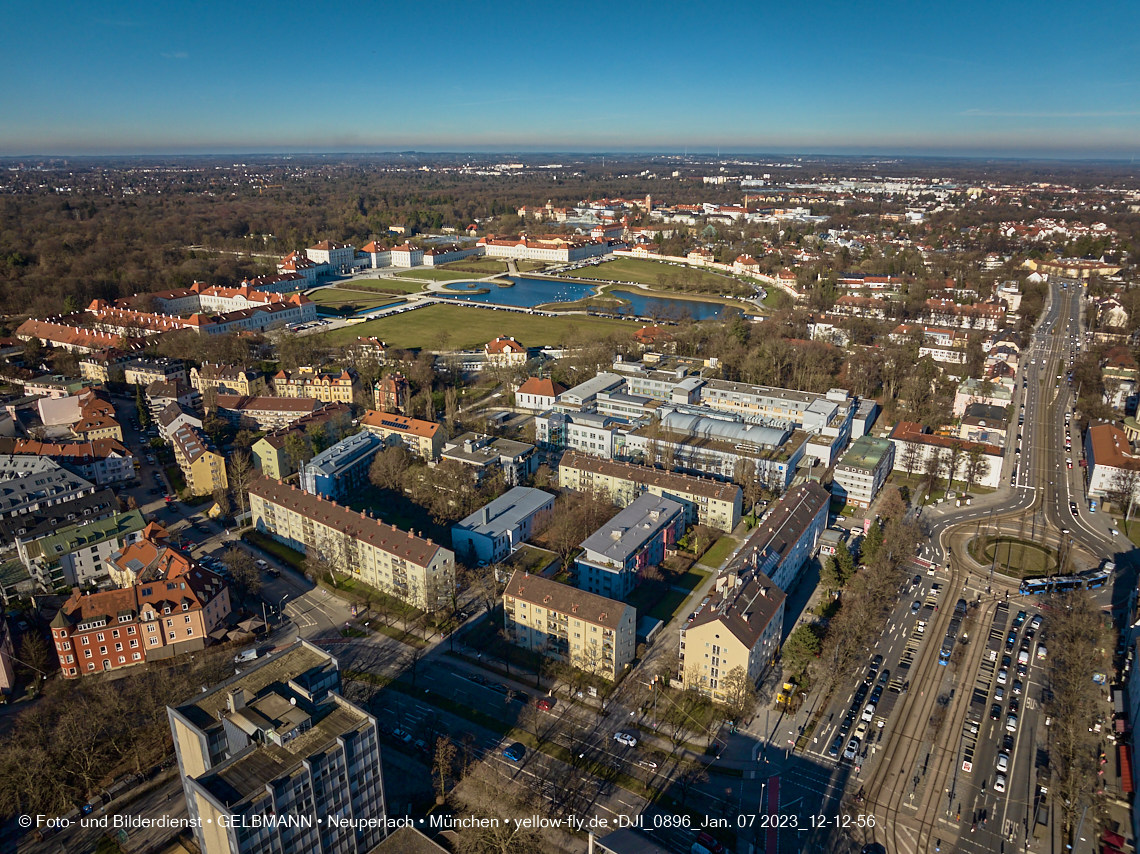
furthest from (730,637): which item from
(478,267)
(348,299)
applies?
(478,267)

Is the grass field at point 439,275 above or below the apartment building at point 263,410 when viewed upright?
above

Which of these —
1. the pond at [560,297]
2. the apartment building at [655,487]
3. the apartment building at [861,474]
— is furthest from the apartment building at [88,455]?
the pond at [560,297]

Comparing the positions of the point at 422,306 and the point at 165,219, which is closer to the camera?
the point at 422,306

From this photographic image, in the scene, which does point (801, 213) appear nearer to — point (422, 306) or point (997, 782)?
point (422, 306)

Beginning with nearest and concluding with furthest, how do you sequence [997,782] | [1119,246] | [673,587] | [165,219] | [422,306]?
[997,782] → [673,587] → [422,306] → [1119,246] → [165,219]

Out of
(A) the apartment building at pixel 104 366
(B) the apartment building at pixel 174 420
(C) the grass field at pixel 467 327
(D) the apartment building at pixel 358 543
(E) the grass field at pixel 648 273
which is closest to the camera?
(D) the apartment building at pixel 358 543

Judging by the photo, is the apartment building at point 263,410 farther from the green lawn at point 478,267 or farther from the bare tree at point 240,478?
the green lawn at point 478,267

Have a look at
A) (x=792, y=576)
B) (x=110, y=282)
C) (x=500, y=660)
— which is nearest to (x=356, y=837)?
(x=500, y=660)
